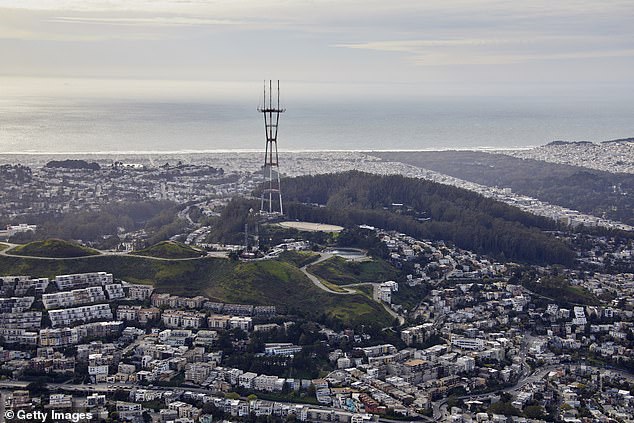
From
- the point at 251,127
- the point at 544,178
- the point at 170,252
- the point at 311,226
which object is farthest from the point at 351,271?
the point at 251,127

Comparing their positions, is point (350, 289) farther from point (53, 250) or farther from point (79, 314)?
point (53, 250)

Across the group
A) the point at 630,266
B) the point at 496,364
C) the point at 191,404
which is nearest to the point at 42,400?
the point at 191,404

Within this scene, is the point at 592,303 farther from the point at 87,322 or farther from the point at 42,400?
the point at 42,400

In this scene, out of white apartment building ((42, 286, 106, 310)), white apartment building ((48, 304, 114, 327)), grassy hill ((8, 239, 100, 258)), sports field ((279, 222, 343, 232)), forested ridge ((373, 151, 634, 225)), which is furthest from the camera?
forested ridge ((373, 151, 634, 225))

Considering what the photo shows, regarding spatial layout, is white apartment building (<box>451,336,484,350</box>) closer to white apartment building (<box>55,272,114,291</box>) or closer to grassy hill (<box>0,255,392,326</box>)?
grassy hill (<box>0,255,392,326</box>)

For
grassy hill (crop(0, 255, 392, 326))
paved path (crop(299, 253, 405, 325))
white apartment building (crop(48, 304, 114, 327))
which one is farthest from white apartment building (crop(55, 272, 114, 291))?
paved path (crop(299, 253, 405, 325))

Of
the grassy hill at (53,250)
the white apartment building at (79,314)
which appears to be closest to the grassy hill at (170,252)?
the grassy hill at (53,250)

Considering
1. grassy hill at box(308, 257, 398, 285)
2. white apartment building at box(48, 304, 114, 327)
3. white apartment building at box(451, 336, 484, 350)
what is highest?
grassy hill at box(308, 257, 398, 285)

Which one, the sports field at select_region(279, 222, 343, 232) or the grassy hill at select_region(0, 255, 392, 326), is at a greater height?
the sports field at select_region(279, 222, 343, 232)
